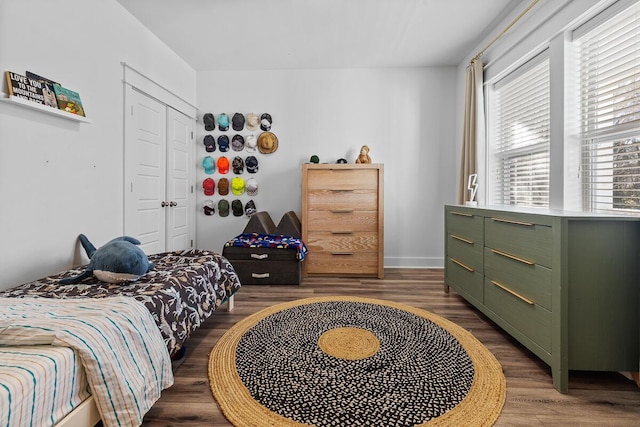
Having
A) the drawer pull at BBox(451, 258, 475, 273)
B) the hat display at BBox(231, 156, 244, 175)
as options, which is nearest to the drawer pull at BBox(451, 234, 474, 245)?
the drawer pull at BBox(451, 258, 475, 273)

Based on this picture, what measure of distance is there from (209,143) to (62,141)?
79.0 inches

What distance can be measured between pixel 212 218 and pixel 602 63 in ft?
13.2

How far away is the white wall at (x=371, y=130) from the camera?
3.96 meters

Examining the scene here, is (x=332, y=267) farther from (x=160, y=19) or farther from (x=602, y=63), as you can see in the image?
(x=160, y=19)

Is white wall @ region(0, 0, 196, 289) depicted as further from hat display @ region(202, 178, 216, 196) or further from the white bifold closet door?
hat display @ region(202, 178, 216, 196)

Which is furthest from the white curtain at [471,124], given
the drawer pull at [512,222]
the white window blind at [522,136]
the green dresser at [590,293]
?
the green dresser at [590,293]

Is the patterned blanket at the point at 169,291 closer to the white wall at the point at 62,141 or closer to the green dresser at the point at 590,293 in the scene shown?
the white wall at the point at 62,141

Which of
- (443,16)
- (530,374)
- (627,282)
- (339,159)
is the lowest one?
(530,374)

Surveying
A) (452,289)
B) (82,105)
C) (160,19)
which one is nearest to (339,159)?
(452,289)

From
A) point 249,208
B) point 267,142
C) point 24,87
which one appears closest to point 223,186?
point 249,208

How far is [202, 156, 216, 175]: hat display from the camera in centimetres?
404

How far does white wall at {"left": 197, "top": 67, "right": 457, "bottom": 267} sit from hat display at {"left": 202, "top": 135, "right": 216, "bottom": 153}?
0.24ft

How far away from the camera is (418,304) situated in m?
2.63

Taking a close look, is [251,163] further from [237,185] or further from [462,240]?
[462,240]
